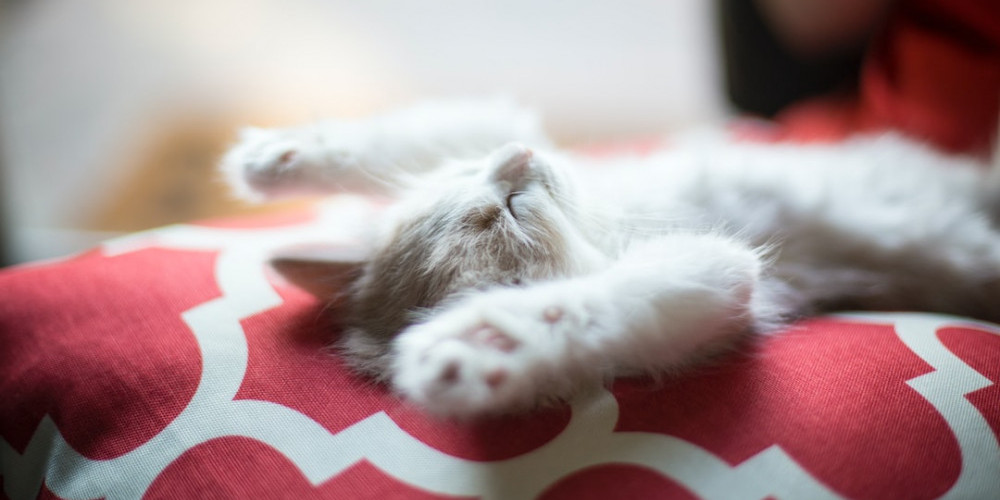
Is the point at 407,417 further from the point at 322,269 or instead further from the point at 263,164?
the point at 263,164

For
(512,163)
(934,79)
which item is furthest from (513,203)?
(934,79)

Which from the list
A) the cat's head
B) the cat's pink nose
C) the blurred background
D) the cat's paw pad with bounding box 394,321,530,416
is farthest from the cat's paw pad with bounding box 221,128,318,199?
the blurred background

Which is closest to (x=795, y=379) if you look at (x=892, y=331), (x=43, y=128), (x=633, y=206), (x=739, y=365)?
(x=739, y=365)

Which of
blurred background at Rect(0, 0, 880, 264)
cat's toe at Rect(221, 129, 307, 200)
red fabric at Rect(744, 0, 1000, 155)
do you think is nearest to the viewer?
cat's toe at Rect(221, 129, 307, 200)

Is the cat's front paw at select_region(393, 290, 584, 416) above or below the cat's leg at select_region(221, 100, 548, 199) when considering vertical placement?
below

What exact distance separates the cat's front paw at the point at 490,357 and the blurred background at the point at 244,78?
1.34 m

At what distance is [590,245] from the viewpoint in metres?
0.74

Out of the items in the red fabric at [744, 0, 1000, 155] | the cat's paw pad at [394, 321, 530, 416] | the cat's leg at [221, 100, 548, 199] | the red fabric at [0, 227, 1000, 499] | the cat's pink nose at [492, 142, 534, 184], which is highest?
the red fabric at [744, 0, 1000, 155]

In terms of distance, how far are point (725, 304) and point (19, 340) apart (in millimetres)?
765

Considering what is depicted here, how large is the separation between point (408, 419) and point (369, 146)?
0.47m

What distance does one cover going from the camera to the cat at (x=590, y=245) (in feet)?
1.78

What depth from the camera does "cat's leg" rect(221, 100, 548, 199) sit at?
0.82 metres

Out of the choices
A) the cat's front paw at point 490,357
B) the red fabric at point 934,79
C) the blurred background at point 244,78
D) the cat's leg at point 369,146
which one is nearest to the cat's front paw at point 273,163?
the cat's leg at point 369,146

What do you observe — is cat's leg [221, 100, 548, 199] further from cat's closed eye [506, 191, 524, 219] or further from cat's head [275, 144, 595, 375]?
cat's closed eye [506, 191, 524, 219]
